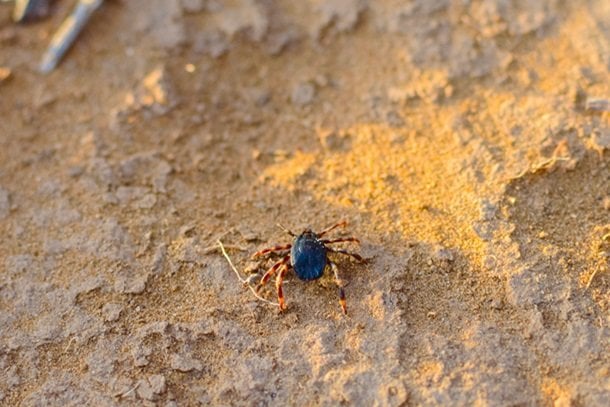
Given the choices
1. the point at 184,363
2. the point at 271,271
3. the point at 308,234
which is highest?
the point at 308,234

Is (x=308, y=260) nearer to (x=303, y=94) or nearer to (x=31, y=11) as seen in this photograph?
(x=303, y=94)

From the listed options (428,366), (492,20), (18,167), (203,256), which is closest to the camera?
(428,366)

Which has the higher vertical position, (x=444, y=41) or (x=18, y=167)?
(x=444, y=41)

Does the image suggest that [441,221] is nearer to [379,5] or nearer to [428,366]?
[428,366]

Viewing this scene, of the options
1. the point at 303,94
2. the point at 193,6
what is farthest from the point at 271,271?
the point at 193,6

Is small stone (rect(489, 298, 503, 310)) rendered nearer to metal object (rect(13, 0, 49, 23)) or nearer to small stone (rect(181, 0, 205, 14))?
small stone (rect(181, 0, 205, 14))

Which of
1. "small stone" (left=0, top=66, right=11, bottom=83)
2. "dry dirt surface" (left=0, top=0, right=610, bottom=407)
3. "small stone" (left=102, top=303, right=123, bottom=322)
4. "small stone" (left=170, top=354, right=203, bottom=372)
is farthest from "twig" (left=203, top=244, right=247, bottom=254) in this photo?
"small stone" (left=0, top=66, right=11, bottom=83)

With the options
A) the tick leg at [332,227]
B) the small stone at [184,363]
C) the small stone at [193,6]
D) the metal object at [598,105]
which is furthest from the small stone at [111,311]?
the metal object at [598,105]

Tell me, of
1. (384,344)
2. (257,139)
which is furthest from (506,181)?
(257,139)
